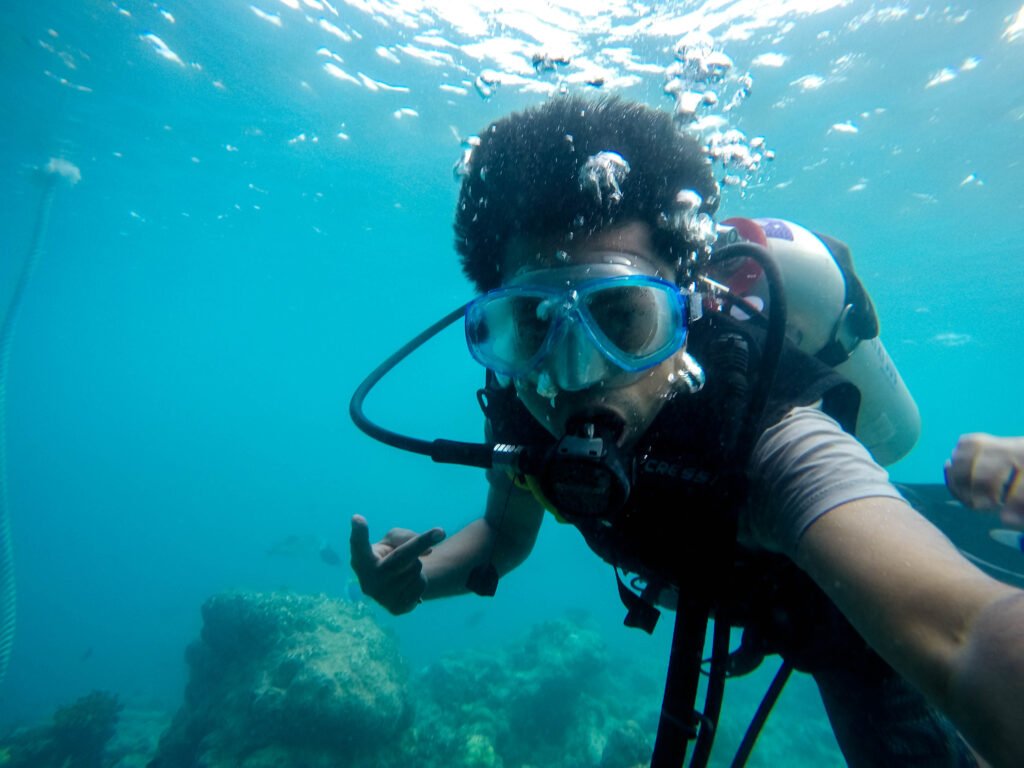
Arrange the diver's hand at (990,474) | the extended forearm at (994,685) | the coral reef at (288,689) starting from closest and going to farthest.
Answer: the extended forearm at (994,685) < the diver's hand at (990,474) < the coral reef at (288,689)

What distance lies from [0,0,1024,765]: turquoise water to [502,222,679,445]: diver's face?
1116cm

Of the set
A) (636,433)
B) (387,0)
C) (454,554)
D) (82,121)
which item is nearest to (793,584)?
(636,433)

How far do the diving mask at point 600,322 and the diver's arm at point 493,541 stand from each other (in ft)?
4.05

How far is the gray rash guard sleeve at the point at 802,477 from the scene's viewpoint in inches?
64.6

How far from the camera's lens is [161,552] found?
83.6m

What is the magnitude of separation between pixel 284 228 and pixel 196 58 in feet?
42.0

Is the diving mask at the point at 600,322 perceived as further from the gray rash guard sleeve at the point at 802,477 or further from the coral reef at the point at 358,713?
the coral reef at the point at 358,713

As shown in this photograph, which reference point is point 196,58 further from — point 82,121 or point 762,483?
point 762,483

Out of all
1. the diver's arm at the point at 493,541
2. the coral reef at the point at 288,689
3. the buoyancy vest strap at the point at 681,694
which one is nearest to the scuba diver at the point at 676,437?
the buoyancy vest strap at the point at 681,694

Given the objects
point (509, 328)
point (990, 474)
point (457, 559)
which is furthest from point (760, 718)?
point (509, 328)

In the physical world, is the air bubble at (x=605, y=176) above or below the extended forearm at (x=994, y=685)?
above

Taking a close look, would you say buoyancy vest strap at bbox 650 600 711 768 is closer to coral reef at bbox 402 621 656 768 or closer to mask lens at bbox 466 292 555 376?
mask lens at bbox 466 292 555 376

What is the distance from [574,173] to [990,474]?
1857mm

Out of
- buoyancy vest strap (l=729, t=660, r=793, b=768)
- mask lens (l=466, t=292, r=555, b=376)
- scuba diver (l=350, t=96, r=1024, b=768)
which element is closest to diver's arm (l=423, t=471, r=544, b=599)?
scuba diver (l=350, t=96, r=1024, b=768)
